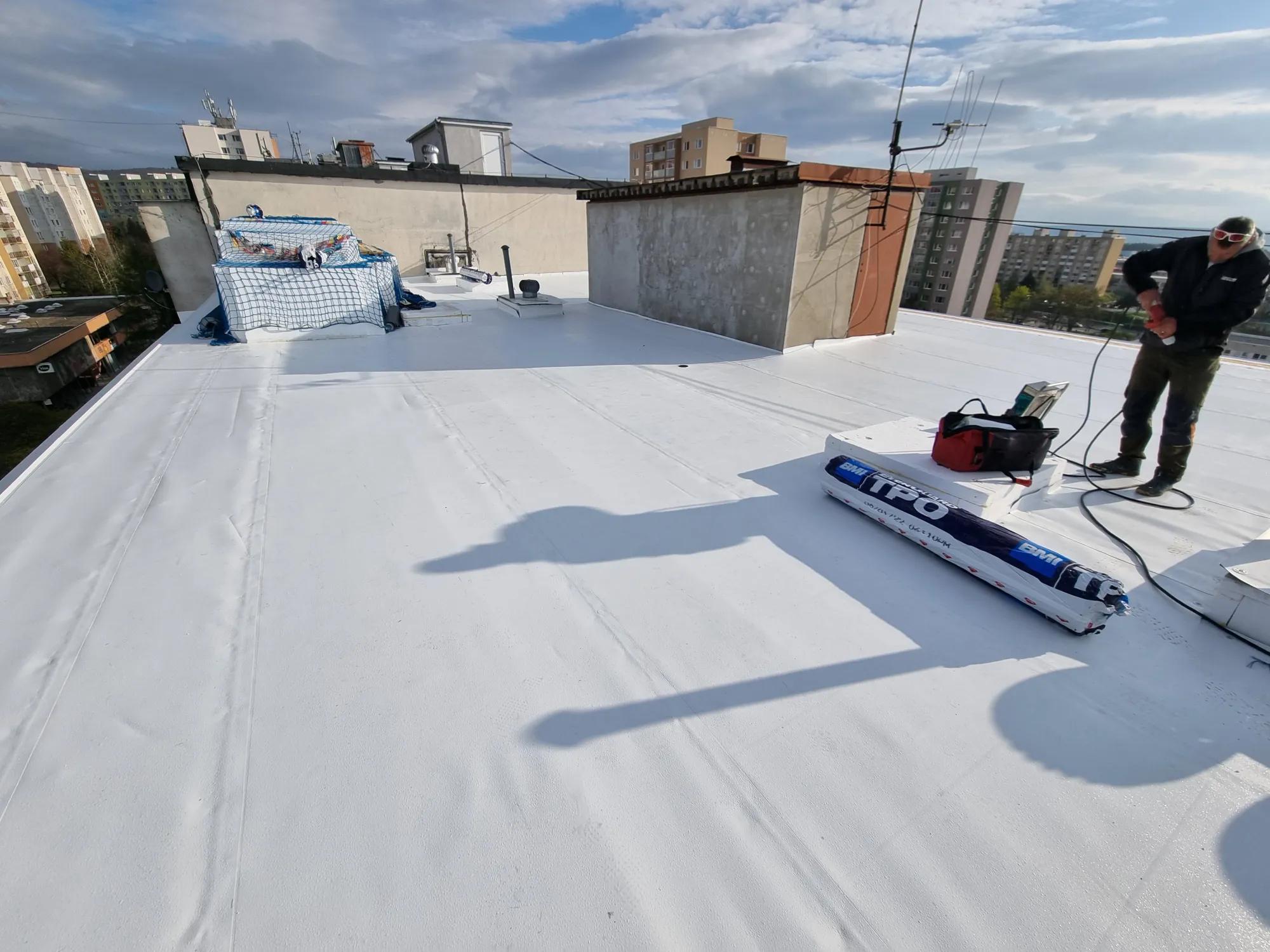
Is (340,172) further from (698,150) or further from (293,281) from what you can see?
(698,150)

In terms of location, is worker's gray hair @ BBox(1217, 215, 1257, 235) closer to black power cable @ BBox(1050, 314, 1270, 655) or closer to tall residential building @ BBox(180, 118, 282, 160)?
black power cable @ BBox(1050, 314, 1270, 655)

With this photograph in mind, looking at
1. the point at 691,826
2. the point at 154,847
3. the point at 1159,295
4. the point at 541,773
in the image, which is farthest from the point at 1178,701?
the point at 154,847

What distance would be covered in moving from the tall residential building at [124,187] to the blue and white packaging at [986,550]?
273ft

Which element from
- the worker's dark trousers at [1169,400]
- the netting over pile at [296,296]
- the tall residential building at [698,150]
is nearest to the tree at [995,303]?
the tall residential building at [698,150]

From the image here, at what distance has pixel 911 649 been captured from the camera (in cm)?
191

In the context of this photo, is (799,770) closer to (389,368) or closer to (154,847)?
(154,847)

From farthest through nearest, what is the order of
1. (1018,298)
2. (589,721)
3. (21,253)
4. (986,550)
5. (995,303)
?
(21,253) → (995,303) → (1018,298) → (986,550) → (589,721)

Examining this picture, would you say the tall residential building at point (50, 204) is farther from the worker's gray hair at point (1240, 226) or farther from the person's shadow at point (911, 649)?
the worker's gray hair at point (1240, 226)

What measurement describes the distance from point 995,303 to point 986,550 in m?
42.8

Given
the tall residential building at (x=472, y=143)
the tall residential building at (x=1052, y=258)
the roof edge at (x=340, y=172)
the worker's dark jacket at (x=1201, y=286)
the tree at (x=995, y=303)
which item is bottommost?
the tree at (x=995, y=303)

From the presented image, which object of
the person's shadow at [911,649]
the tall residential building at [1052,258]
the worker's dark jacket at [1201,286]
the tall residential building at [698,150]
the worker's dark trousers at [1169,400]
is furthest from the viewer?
the tall residential building at [1052,258]

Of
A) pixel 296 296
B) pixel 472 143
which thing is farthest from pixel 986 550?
pixel 472 143

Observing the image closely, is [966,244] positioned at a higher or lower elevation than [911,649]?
higher

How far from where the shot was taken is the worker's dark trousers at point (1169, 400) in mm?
2723
